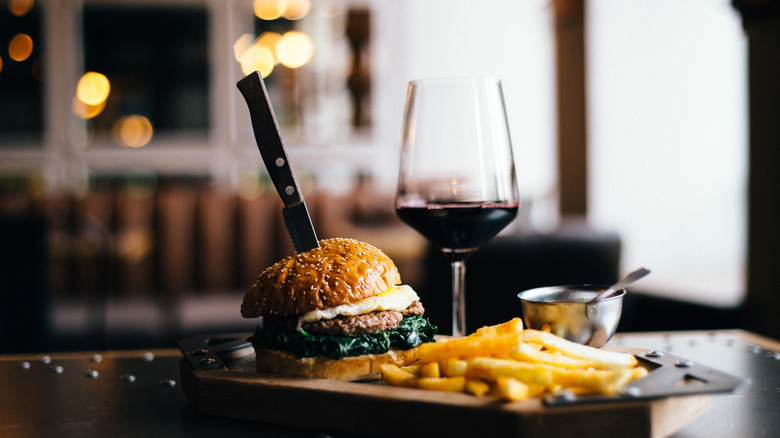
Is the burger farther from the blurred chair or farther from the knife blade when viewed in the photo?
the blurred chair

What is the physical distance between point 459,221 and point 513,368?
40 centimetres

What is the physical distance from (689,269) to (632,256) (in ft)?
1.67

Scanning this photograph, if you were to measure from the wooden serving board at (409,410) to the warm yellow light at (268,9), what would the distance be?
5.72 meters

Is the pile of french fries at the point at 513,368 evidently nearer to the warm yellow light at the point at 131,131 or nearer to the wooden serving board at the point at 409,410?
the wooden serving board at the point at 409,410

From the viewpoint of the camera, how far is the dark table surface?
0.88 m

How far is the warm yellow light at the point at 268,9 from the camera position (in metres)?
6.33

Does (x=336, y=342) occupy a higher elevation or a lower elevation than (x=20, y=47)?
lower

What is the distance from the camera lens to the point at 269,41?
6.33 meters

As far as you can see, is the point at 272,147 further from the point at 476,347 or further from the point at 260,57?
the point at 260,57

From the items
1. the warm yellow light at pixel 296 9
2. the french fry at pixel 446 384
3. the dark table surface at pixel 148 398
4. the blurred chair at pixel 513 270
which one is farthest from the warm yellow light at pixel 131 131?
the french fry at pixel 446 384

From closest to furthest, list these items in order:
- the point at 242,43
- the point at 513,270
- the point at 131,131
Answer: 1. the point at 513,270
2. the point at 131,131
3. the point at 242,43

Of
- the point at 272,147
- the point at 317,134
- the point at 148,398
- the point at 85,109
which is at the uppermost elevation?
the point at 85,109

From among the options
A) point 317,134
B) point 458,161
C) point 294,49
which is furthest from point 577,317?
point 294,49

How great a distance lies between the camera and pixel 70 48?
6109mm
